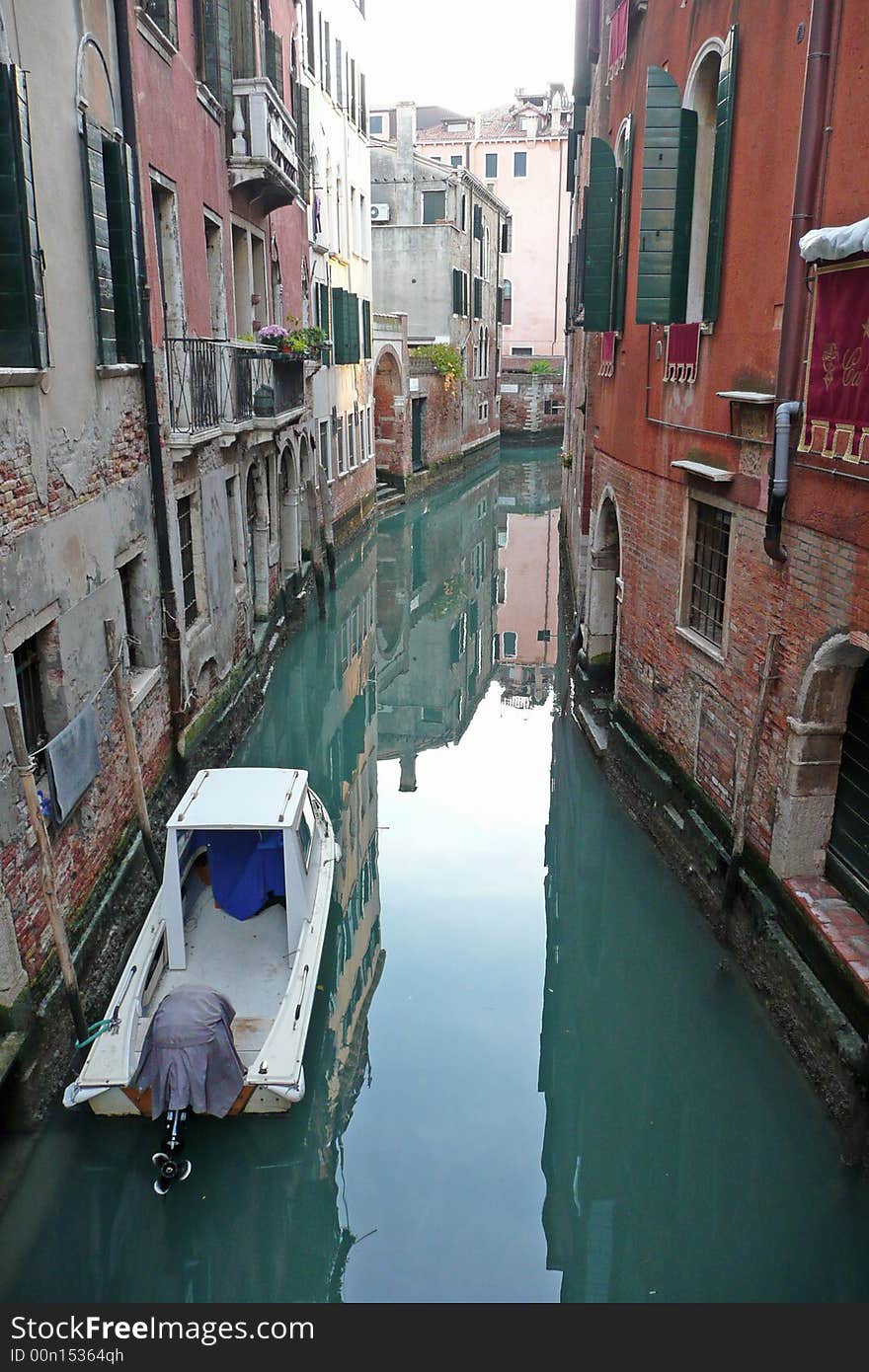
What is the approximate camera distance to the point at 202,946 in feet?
22.1

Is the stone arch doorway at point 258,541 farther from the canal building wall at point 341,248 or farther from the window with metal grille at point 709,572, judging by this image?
the window with metal grille at point 709,572

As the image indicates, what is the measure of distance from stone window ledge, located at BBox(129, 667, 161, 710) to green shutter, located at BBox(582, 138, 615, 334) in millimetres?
5730

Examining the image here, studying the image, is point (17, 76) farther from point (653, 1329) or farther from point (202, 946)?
point (653, 1329)

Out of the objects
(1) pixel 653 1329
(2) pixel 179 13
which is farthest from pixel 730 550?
(2) pixel 179 13

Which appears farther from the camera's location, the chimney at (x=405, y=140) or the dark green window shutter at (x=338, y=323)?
the chimney at (x=405, y=140)

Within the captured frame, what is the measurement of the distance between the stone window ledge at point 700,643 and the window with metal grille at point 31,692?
459 centimetres

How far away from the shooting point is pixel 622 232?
1020 cm

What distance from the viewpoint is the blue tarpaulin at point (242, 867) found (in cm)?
691

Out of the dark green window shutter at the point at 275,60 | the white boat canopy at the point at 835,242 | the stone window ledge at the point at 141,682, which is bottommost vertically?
the stone window ledge at the point at 141,682

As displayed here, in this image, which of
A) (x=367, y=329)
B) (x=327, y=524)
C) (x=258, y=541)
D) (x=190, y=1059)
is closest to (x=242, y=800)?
(x=190, y=1059)

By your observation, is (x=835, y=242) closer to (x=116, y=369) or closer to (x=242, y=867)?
(x=116, y=369)

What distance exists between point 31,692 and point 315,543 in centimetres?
1184

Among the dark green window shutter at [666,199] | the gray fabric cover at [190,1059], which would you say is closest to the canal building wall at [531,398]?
the dark green window shutter at [666,199]

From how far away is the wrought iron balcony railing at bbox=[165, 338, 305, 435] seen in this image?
30.5ft
